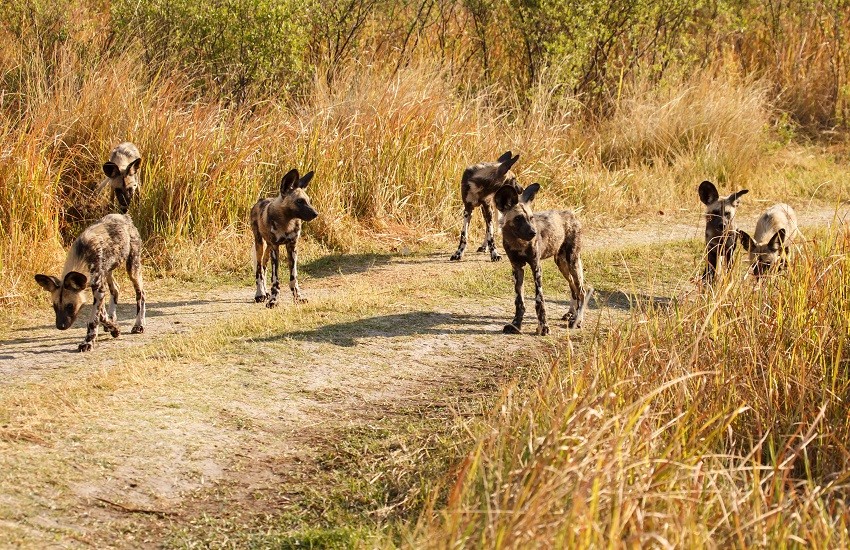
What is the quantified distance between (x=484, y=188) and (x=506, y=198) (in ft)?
8.16

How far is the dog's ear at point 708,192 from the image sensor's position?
845cm

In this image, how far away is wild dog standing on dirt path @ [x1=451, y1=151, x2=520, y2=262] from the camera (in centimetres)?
994

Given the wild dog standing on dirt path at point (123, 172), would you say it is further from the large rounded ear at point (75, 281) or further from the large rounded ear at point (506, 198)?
the large rounded ear at point (506, 198)

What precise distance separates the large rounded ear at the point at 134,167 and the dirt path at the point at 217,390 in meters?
1.02

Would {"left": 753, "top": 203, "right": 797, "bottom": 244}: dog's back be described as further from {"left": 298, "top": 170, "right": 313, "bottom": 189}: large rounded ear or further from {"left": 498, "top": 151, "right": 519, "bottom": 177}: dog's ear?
{"left": 298, "top": 170, "right": 313, "bottom": 189}: large rounded ear

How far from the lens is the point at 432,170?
11.3 meters

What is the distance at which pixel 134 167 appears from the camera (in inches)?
372

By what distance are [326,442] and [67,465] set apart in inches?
46.3

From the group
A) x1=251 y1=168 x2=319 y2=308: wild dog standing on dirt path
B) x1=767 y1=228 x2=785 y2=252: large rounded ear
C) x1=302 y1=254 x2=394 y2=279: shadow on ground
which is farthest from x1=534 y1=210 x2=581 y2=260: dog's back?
x1=302 y1=254 x2=394 y2=279: shadow on ground

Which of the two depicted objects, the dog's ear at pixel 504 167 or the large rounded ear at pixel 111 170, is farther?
the dog's ear at pixel 504 167

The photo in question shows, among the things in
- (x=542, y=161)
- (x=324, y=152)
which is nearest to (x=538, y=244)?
(x=324, y=152)

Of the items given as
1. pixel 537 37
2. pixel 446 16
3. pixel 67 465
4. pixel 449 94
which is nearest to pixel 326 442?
pixel 67 465

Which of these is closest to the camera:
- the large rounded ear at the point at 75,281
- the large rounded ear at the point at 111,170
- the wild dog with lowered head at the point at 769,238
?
the large rounded ear at the point at 75,281

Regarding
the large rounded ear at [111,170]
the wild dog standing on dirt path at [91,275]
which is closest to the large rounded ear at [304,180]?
the wild dog standing on dirt path at [91,275]
